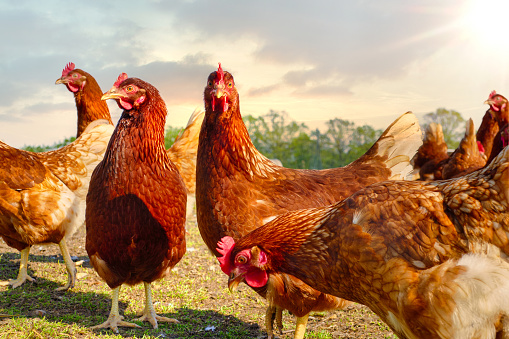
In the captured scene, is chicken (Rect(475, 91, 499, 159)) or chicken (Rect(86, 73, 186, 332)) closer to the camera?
chicken (Rect(86, 73, 186, 332))

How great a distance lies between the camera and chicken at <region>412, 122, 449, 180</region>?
815 centimetres

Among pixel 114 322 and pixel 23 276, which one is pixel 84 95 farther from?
pixel 114 322

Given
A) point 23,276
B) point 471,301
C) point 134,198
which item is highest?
point 134,198

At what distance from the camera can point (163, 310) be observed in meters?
4.39

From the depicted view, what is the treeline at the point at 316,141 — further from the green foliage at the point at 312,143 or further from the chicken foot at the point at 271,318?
the chicken foot at the point at 271,318

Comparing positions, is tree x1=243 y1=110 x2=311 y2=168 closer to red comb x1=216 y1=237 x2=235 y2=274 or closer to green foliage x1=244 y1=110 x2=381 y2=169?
green foliage x1=244 y1=110 x2=381 y2=169

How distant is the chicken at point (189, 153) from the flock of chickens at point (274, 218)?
21 millimetres

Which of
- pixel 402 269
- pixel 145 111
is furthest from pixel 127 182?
pixel 402 269

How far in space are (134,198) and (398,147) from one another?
9.10ft

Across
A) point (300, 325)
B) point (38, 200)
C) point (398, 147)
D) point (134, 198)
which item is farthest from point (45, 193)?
point (398, 147)

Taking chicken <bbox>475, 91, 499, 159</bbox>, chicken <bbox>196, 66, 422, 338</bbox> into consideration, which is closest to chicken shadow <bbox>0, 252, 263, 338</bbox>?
chicken <bbox>196, 66, 422, 338</bbox>

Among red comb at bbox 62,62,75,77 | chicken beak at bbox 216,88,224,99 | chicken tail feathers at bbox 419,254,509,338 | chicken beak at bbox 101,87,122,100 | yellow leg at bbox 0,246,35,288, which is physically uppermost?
red comb at bbox 62,62,75,77

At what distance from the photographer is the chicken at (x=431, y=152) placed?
8.15 metres

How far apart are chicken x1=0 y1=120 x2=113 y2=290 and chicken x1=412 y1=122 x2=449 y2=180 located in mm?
6403
